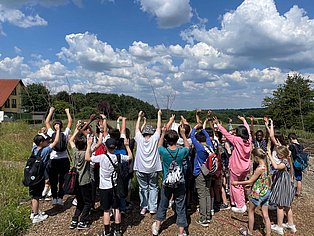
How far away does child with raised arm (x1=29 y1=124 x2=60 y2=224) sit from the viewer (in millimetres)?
5008

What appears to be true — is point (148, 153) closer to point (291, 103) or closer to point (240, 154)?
point (240, 154)

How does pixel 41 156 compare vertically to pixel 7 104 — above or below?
below

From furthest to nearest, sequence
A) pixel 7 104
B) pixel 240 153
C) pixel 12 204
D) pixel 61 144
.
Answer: pixel 7 104
pixel 12 204
pixel 61 144
pixel 240 153

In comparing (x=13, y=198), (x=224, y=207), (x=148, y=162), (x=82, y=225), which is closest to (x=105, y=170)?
(x=148, y=162)

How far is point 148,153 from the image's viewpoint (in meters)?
5.12

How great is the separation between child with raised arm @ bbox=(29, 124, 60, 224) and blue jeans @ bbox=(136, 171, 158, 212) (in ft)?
5.62

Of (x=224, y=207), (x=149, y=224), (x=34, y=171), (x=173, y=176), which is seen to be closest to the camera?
(x=173, y=176)

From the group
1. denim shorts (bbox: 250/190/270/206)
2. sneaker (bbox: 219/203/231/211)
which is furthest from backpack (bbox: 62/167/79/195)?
denim shorts (bbox: 250/190/270/206)

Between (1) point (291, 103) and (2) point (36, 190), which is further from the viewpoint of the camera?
(1) point (291, 103)

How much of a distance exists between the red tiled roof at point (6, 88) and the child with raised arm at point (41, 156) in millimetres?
46685

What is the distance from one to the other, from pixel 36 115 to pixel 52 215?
29.1ft

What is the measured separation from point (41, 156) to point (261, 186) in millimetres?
3856

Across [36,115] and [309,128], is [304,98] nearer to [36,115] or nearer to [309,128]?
[309,128]

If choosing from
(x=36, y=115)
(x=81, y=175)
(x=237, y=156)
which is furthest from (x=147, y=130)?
(x=36, y=115)
